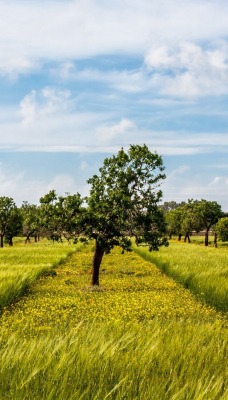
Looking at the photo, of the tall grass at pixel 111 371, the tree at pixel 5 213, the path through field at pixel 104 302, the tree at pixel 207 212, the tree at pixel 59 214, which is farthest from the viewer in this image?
the tree at pixel 207 212


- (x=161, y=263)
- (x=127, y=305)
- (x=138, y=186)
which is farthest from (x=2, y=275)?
(x=161, y=263)

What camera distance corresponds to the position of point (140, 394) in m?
4.82

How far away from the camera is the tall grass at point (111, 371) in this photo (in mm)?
4777

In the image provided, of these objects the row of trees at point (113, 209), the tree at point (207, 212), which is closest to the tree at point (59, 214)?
the row of trees at point (113, 209)

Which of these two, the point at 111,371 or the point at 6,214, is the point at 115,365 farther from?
the point at 6,214

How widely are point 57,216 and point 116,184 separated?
130 inches

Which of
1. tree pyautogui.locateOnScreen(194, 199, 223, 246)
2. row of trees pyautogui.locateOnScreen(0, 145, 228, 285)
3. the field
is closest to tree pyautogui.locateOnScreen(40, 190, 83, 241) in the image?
row of trees pyautogui.locateOnScreen(0, 145, 228, 285)

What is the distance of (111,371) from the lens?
552 cm

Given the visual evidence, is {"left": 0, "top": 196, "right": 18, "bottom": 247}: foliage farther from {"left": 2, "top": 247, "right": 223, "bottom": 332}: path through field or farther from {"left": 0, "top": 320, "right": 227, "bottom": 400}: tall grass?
{"left": 0, "top": 320, "right": 227, "bottom": 400}: tall grass

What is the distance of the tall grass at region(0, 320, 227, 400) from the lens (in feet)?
15.7

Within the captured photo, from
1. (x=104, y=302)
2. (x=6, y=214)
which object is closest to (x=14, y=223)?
(x=6, y=214)

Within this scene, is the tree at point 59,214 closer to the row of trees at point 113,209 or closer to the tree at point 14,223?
the row of trees at point 113,209

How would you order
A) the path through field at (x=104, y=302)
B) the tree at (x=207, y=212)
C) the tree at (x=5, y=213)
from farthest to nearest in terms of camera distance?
the tree at (x=207, y=212) < the tree at (x=5, y=213) < the path through field at (x=104, y=302)

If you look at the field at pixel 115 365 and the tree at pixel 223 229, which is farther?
the tree at pixel 223 229
